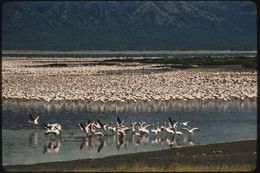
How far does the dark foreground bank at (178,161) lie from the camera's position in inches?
568

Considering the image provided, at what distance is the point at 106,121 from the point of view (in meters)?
26.9

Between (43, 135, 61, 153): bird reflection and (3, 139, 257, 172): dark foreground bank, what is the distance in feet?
8.40

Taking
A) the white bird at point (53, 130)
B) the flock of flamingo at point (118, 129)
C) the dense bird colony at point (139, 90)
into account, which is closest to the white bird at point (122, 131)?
the flock of flamingo at point (118, 129)

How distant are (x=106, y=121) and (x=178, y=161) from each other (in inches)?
428

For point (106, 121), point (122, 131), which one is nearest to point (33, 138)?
point (122, 131)

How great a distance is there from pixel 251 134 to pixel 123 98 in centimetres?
1254

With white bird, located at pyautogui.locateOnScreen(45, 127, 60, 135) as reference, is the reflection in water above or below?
below

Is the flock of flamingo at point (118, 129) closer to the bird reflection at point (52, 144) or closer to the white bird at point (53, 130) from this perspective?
the white bird at point (53, 130)

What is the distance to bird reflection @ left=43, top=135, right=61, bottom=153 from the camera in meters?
20.1

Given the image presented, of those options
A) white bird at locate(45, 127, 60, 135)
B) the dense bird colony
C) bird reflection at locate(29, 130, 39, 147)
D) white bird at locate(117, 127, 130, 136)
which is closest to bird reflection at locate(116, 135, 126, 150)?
white bird at locate(117, 127, 130, 136)

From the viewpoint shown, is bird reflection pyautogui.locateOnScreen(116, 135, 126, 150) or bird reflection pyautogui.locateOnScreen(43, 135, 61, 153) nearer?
bird reflection pyautogui.locateOnScreen(43, 135, 61, 153)

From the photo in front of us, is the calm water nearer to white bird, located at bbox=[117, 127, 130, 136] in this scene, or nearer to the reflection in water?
the reflection in water

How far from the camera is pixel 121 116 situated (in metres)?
28.4

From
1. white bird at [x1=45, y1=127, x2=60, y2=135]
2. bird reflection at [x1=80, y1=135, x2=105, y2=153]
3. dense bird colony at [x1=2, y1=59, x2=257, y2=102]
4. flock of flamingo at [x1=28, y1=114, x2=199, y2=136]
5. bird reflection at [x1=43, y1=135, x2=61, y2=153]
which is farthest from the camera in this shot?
dense bird colony at [x1=2, y1=59, x2=257, y2=102]
